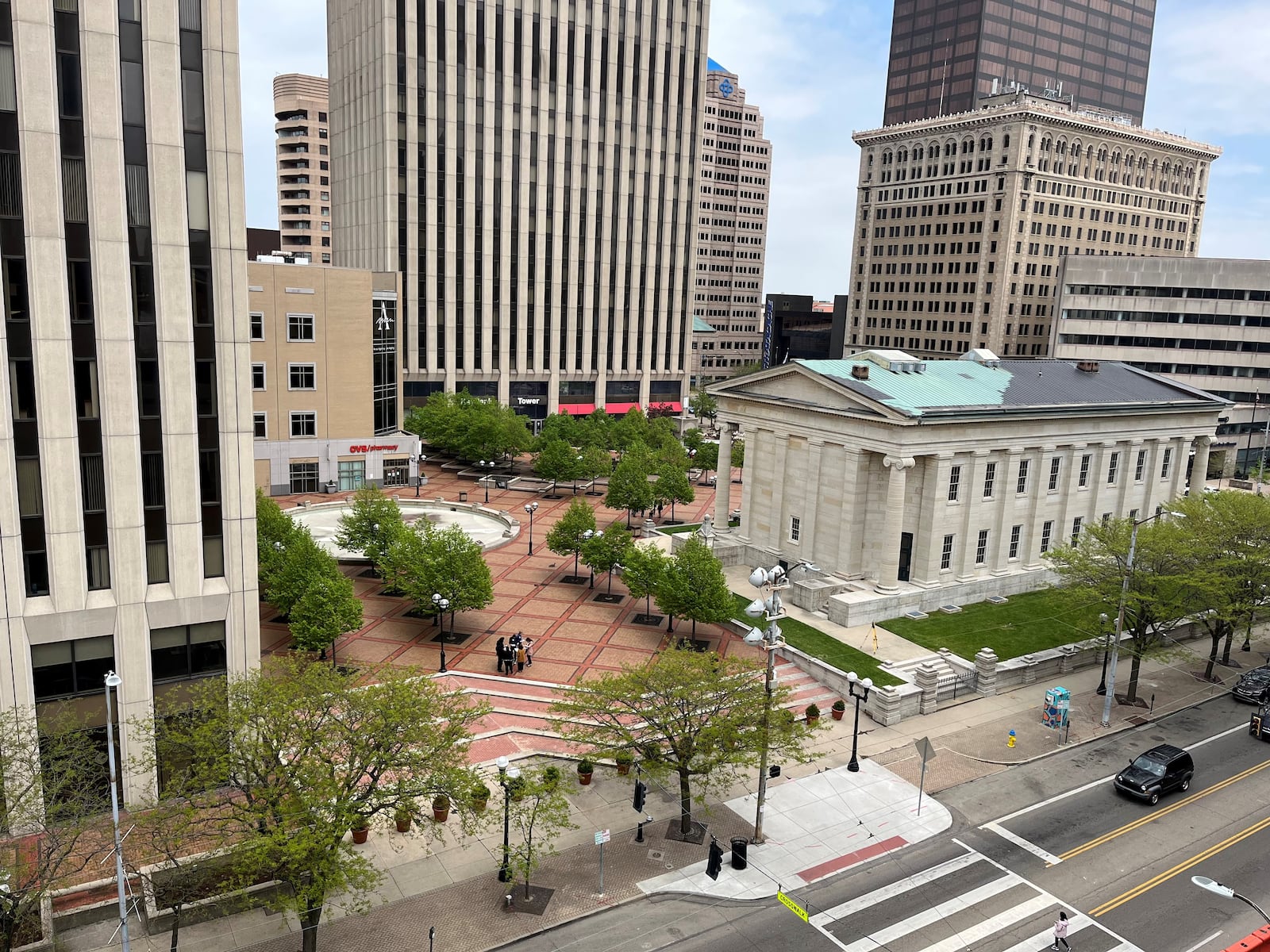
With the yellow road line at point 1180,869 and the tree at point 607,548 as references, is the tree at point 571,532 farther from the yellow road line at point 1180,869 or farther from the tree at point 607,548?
the yellow road line at point 1180,869

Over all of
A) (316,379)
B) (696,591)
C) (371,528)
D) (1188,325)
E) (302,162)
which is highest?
(302,162)

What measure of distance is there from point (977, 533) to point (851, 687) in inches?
784

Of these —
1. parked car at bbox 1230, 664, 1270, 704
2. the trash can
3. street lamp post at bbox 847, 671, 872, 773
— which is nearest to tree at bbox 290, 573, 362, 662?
the trash can

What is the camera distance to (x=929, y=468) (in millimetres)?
52531

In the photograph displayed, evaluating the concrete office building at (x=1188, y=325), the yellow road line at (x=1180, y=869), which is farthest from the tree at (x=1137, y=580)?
the concrete office building at (x=1188, y=325)

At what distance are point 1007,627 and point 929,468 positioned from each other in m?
9.68

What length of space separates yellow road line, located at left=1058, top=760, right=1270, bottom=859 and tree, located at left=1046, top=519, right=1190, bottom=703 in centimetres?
645

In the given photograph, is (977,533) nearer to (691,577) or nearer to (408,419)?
(691,577)

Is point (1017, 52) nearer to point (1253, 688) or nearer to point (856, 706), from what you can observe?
point (1253, 688)

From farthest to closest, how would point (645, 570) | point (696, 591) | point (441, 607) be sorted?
point (645, 570) → point (696, 591) → point (441, 607)

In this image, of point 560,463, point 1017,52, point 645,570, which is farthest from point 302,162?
point 645,570

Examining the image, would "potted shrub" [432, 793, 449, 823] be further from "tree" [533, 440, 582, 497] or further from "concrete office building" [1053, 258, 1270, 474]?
"concrete office building" [1053, 258, 1270, 474]

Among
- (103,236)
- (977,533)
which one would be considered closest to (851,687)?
(977,533)

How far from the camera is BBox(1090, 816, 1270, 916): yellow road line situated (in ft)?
91.8
